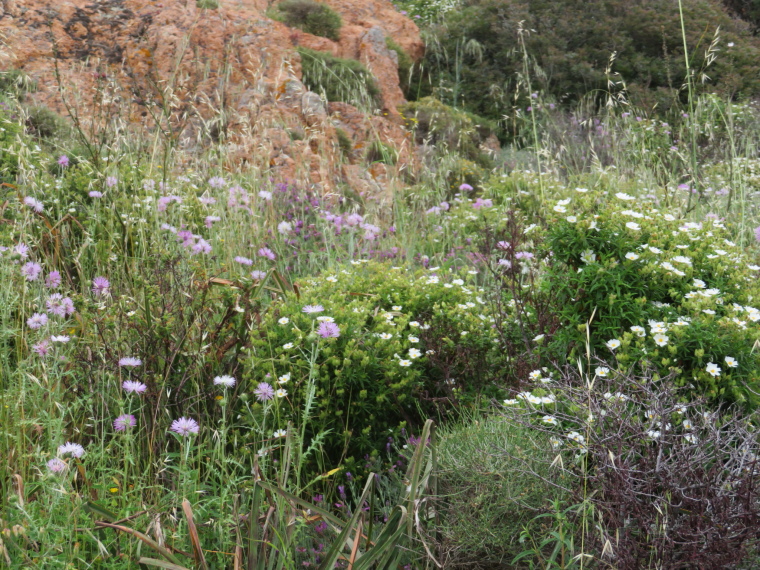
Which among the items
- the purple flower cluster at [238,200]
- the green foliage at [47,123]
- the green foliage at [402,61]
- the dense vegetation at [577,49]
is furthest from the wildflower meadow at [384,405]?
the dense vegetation at [577,49]

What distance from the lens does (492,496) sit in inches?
68.1

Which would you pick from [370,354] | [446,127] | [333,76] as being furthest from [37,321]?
[446,127]

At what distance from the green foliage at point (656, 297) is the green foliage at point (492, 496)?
51 centimetres

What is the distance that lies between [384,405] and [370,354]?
20 centimetres

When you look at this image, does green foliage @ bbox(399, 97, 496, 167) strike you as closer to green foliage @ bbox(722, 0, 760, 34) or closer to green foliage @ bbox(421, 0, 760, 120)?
green foliage @ bbox(421, 0, 760, 120)

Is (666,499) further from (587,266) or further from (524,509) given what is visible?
(587,266)

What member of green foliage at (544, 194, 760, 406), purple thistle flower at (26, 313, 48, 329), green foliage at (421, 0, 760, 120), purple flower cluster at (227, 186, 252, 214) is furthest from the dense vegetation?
purple thistle flower at (26, 313, 48, 329)

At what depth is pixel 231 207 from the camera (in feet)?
11.8

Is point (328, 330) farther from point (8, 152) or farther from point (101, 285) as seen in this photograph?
point (8, 152)

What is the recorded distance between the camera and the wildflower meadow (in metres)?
1.51

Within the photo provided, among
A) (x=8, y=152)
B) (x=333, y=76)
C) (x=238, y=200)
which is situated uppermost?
(x=333, y=76)

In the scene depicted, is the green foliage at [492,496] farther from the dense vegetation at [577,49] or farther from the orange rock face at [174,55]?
the dense vegetation at [577,49]

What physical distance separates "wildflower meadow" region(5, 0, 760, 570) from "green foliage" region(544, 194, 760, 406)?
11 mm

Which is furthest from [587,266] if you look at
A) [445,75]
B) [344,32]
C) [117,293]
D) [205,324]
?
[445,75]
